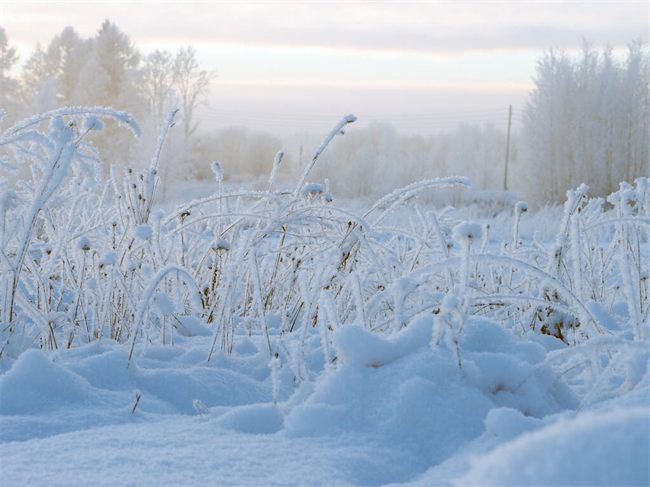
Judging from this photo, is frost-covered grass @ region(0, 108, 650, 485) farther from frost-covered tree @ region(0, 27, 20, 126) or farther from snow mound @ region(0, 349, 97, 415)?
frost-covered tree @ region(0, 27, 20, 126)

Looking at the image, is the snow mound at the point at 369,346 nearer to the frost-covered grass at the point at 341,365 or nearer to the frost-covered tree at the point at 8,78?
the frost-covered grass at the point at 341,365

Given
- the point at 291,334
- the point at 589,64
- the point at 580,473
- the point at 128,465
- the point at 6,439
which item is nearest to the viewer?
the point at 580,473

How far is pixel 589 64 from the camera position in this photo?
14336 mm

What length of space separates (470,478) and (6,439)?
85 centimetres

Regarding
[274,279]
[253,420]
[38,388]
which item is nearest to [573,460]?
[253,420]

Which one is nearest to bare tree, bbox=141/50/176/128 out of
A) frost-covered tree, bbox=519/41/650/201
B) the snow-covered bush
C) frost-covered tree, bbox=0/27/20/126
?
frost-covered tree, bbox=0/27/20/126

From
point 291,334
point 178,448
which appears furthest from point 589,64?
point 178,448

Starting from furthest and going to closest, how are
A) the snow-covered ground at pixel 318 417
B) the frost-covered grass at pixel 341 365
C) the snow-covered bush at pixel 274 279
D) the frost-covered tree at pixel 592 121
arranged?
the frost-covered tree at pixel 592 121, the snow-covered bush at pixel 274 279, the frost-covered grass at pixel 341 365, the snow-covered ground at pixel 318 417

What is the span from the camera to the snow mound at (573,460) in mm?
429

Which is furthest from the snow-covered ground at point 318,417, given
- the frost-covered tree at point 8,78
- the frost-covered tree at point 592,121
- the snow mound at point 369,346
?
the frost-covered tree at point 8,78

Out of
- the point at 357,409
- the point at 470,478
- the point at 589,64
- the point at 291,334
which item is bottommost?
the point at 291,334

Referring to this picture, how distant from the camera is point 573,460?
1.41 ft

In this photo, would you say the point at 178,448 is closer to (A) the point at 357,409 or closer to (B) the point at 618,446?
(A) the point at 357,409

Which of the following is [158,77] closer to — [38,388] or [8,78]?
[8,78]
